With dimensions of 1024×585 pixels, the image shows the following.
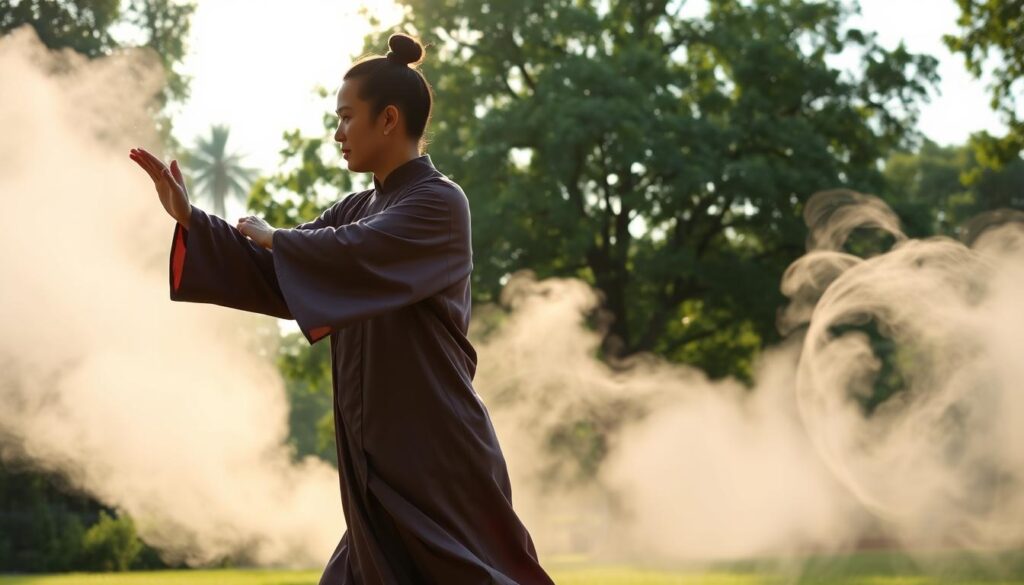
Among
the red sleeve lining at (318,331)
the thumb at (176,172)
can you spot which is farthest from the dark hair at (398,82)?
the red sleeve lining at (318,331)

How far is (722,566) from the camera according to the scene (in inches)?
692

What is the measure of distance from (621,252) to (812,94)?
4741mm

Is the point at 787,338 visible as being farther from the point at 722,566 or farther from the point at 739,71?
the point at 722,566

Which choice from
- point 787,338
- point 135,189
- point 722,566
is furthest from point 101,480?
point 787,338

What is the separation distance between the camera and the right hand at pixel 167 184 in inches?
165

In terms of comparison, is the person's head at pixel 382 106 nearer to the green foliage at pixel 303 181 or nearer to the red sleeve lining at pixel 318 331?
the red sleeve lining at pixel 318 331

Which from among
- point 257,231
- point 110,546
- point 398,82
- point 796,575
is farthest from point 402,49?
point 110,546

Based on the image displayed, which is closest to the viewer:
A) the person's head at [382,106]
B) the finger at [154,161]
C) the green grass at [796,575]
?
the finger at [154,161]

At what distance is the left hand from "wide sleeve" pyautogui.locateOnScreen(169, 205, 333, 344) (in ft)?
0.15

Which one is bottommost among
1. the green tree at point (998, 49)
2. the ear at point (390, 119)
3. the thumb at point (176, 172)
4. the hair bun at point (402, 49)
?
the thumb at point (176, 172)

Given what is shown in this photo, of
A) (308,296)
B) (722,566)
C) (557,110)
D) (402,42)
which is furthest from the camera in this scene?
(557,110)

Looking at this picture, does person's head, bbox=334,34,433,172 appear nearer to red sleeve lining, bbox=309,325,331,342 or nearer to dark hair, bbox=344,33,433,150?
dark hair, bbox=344,33,433,150

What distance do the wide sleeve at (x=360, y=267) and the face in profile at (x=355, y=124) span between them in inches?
8.9

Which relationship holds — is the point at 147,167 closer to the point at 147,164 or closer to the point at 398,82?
the point at 147,164
